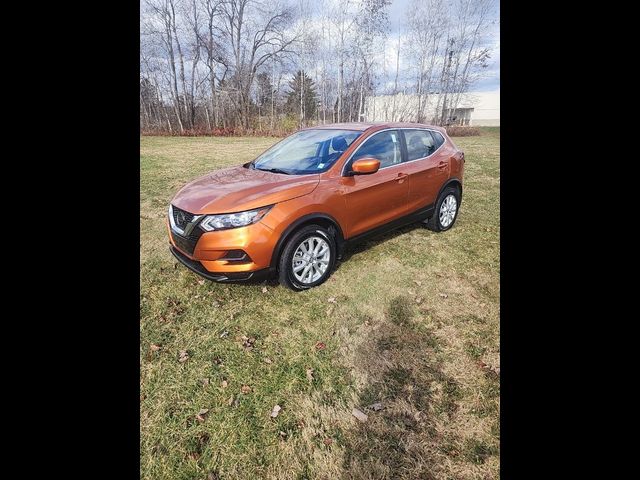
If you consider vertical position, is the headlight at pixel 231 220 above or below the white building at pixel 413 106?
below

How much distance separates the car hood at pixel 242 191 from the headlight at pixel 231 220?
5 centimetres

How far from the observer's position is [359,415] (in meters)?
1.98

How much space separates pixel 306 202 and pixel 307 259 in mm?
610

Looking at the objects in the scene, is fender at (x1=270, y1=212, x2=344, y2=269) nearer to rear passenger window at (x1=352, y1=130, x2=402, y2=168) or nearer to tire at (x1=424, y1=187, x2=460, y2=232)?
rear passenger window at (x1=352, y1=130, x2=402, y2=168)

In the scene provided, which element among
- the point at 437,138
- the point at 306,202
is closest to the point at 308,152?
the point at 306,202

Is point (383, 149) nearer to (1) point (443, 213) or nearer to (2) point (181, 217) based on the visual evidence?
(1) point (443, 213)

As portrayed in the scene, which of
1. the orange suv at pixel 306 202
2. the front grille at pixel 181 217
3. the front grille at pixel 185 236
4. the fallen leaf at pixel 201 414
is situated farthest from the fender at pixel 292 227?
the fallen leaf at pixel 201 414

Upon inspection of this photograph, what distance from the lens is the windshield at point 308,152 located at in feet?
11.4

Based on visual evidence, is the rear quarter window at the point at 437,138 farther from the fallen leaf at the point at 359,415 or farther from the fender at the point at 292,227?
the fallen leaf at the point at 359,415

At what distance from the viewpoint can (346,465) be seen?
1698mm

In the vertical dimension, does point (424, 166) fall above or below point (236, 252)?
above

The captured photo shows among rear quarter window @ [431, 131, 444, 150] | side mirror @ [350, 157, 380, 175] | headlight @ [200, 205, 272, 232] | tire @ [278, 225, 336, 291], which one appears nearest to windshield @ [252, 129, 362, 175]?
side mirror @ [350, 157, 380, 175]

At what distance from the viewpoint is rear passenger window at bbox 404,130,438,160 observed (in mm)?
4145
